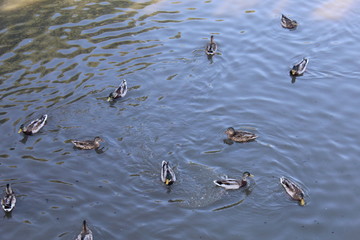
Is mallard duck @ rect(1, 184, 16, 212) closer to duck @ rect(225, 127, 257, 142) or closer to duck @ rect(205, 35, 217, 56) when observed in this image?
duck @ rect(225, 127, 257, 142)

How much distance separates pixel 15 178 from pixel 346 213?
25.8 ft

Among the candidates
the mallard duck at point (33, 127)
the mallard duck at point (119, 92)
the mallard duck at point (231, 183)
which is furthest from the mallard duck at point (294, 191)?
the mallard duck at point (33, 127)

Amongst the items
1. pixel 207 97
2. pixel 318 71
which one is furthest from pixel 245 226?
pixel 318 71

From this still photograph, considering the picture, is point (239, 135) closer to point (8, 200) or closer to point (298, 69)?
point (298, 69)

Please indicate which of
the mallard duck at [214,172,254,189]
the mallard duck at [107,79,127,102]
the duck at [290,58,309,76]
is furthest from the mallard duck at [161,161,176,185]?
the duck at [290,58,309,76]

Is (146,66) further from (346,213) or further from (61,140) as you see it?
(346,213)

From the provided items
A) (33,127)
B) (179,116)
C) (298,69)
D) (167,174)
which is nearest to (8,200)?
(33,127)

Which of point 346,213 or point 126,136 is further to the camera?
point 126,136

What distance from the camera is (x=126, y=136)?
14.6 m

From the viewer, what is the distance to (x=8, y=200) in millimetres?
12188

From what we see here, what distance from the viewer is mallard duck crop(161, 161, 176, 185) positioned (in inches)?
502

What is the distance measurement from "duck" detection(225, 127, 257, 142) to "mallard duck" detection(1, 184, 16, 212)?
5.70 metres

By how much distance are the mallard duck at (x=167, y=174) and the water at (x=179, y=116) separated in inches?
9.4

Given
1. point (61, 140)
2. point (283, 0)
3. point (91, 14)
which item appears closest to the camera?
point (61, 140)
